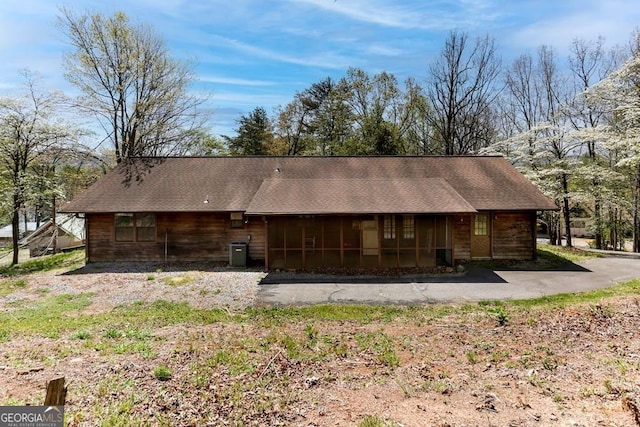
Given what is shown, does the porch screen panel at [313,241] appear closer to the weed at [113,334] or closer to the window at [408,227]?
the window at [408,227]

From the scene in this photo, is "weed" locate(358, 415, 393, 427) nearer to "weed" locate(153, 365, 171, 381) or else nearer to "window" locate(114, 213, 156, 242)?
"weed" locate(153, 365, 171, 381)

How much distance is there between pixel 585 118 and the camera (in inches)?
912

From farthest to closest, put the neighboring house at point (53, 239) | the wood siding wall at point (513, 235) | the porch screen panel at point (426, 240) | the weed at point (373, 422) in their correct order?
the neighboring house at point (53, 239) → the wood siding wall at point (513, 235) → the porch screen panel at point (426, 240) → the weed at point (373, 422)

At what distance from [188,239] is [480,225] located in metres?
12.3

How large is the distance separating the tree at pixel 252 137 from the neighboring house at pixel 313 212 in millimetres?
17431

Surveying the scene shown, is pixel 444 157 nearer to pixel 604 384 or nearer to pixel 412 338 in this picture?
pixel 412 338

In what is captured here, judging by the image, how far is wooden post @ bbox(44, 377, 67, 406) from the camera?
335 cm

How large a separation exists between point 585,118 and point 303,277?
2166cm

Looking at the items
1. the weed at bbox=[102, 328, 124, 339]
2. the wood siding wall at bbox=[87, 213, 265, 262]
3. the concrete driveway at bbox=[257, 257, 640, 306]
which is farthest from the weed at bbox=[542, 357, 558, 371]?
the wood siding wall at bbox=[87, 213, 265, 262]

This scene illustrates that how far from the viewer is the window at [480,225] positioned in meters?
15.6

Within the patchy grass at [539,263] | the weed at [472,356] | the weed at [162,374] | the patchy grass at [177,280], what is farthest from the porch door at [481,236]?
the weed at [162,374]

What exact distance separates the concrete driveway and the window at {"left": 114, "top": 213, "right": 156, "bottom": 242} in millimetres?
6315

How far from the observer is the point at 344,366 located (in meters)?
5.80

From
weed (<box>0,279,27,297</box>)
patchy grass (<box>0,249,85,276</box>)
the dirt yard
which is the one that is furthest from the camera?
patchy grass (<box>0,249,85,276</box>)
